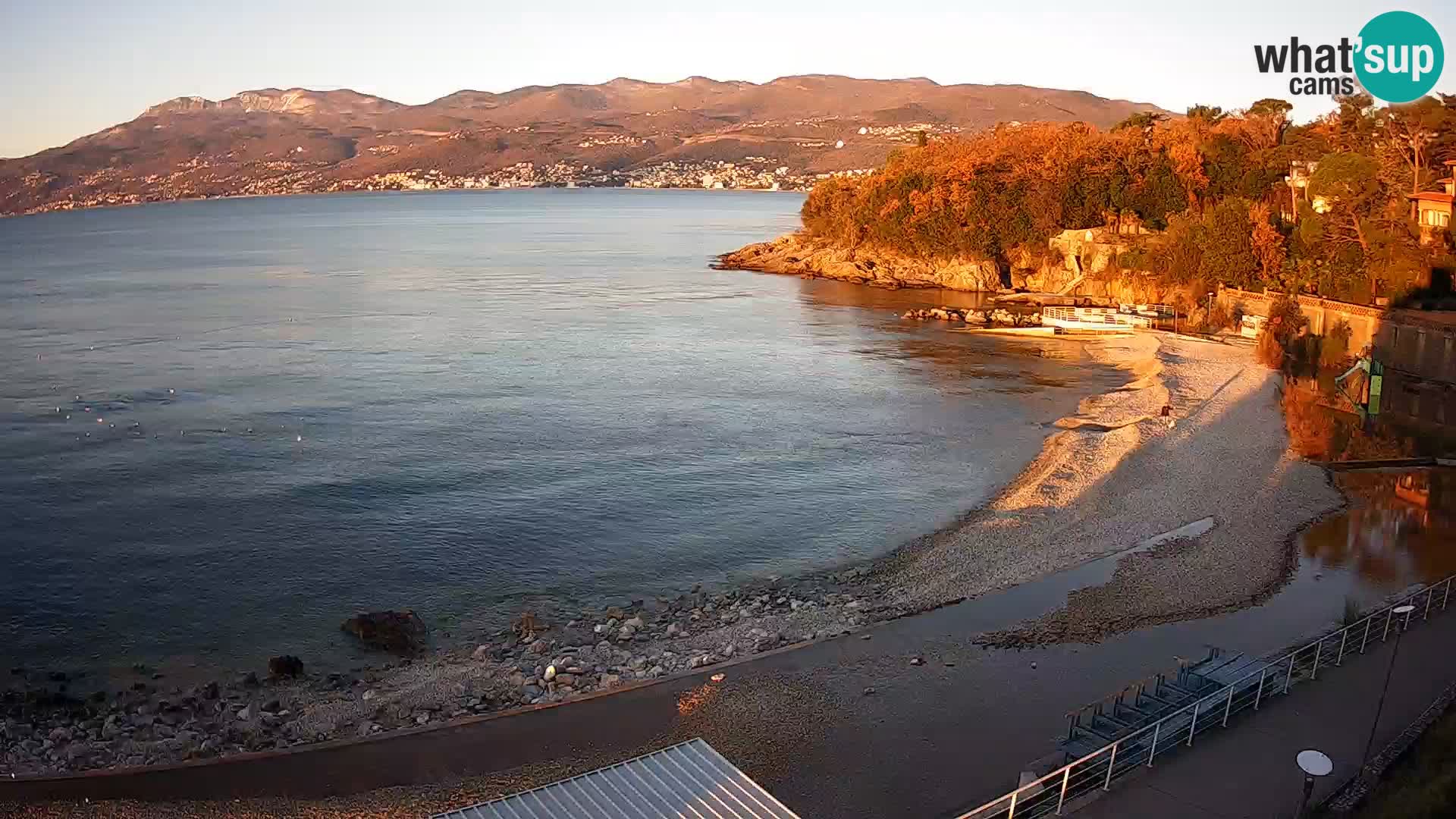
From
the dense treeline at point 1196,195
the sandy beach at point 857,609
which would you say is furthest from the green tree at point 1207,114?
the sandy beach at point 857,609

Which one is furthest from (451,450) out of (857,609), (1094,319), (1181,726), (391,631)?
(1094,319)

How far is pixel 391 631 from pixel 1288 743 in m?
13.0

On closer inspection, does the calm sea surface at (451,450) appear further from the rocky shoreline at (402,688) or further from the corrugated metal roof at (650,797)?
the corrugated metal roof at (650,797)

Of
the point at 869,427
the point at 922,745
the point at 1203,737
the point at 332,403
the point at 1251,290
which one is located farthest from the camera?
the point at 1251,290

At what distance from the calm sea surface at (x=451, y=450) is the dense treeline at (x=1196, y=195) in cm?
880

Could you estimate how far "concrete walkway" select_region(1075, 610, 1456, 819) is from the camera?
34.1 ft

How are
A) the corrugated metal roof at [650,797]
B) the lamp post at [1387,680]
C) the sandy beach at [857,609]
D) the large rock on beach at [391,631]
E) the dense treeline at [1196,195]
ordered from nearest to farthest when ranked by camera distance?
the corrugated metal roof at [650,797] → the lamp post at [1387,680] → the sandy beach at [857,609] → the large rock on beach at [391,631] → the dense treeline at [1196,195]

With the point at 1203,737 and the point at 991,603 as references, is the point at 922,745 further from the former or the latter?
the point at 991,603

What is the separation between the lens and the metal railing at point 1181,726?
34.1 feet

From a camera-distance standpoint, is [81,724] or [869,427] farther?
[869,427]

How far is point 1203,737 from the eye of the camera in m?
11.6

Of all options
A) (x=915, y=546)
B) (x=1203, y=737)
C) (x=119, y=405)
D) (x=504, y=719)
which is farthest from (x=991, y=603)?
(x=119, y=405)

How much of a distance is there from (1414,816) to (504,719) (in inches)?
406

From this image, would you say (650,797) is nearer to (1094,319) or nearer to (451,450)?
(451,450)
